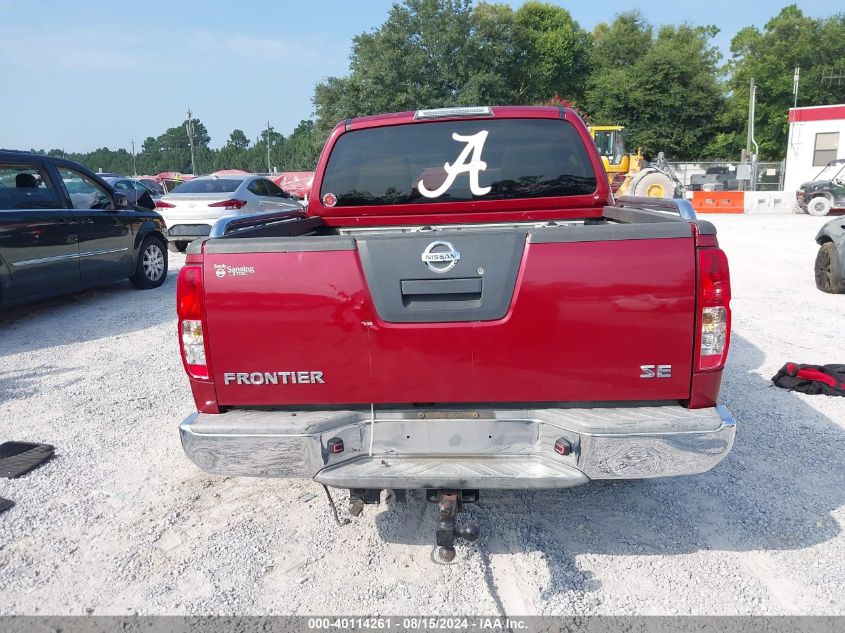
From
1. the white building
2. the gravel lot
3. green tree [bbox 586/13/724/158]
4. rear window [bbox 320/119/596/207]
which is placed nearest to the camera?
the gravel lot

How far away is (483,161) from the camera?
4.05 meters

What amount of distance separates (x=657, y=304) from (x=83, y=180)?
8365 mm

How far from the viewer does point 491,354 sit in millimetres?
2617

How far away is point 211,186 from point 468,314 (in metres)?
11.9

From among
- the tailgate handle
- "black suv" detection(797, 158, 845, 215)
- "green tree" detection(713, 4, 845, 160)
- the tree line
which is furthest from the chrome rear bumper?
"green tree" detection(713, 4, 845, 160)

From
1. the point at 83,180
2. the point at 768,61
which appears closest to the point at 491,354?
the point at 83,180

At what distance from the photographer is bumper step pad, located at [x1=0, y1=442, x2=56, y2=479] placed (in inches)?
158

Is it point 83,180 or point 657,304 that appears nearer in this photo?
point 657,304

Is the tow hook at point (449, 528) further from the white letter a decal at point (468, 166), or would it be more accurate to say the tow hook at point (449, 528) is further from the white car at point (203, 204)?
the white car at point (203, 204)

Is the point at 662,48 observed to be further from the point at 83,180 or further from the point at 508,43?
the point at 83,180

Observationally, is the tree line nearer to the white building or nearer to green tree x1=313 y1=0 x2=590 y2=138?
green tree x1=313 y1=0 x2=590 y2=138

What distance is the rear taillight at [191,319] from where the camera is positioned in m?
2.68

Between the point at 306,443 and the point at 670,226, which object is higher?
the point at 670,226

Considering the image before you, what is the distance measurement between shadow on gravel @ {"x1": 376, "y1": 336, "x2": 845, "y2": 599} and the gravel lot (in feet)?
0.03
